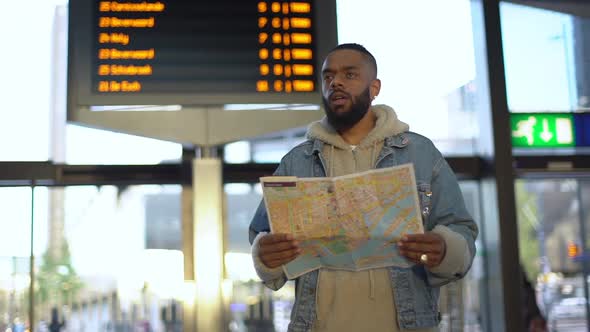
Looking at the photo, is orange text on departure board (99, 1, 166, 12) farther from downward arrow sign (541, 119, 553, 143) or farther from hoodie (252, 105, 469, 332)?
downward arrow sign (541, 119, 553, 143)

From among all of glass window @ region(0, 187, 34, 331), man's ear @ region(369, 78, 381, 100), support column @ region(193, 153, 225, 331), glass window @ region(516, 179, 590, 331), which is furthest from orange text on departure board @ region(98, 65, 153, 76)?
glass window @ region(516, 179, 590, 331)

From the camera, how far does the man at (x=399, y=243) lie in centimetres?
192

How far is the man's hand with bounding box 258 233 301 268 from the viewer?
1909mm

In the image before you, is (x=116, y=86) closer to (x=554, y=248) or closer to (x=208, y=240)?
(x=208, y=240)

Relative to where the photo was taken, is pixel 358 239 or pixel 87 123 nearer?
pixel 358 239

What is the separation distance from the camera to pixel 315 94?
471cm

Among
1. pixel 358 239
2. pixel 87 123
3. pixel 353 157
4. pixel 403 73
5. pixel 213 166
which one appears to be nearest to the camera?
pixel 358 239

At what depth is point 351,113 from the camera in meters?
2.07

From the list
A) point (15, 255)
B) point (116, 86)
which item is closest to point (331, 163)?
point (116, 86)

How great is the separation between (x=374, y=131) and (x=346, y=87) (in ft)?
0.45

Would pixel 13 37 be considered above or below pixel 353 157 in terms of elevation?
above

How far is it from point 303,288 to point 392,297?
0.73 feet

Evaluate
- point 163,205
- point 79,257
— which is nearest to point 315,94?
point 163,205

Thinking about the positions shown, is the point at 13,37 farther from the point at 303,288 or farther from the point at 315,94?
the point at 303,288
